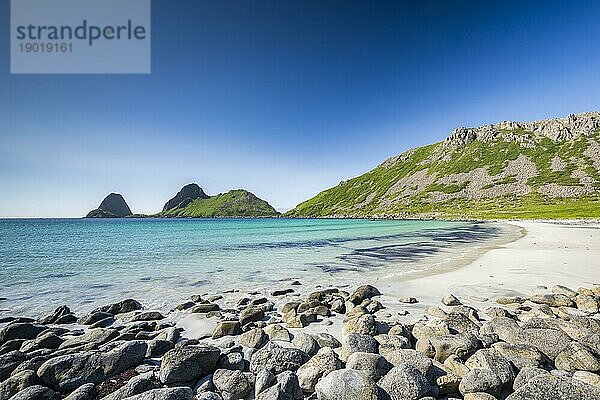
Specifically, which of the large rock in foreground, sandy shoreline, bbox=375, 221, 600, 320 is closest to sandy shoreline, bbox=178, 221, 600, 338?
sandy shoreline, bbox=375, 221, 600, 320

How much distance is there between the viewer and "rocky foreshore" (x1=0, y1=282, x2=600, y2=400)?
234 inches

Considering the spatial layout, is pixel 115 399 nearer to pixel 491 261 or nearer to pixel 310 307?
pixel 310 307

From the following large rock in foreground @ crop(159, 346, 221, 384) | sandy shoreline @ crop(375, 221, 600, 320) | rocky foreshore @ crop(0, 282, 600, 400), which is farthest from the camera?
sandy shoreline @ crop(375, 221, 600, 320)

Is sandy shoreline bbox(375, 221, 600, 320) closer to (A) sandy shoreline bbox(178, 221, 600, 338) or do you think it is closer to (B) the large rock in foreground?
(A) sandy shoreline bbox(178, 221, 600, 338)

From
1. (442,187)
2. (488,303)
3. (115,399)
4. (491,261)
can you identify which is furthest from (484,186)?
(115,399)

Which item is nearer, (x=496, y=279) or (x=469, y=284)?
(x=469, y=284)

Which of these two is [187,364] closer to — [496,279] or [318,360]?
[318,360]

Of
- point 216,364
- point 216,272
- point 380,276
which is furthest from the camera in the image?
point 216,272

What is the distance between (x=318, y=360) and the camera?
708 cm

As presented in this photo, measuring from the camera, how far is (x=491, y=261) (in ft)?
75.6

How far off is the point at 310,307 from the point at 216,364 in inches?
210

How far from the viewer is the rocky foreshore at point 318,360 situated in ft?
19.5

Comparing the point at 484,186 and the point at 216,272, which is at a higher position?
the point at 484,186

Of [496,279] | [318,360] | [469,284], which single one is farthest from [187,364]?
[496,279]
